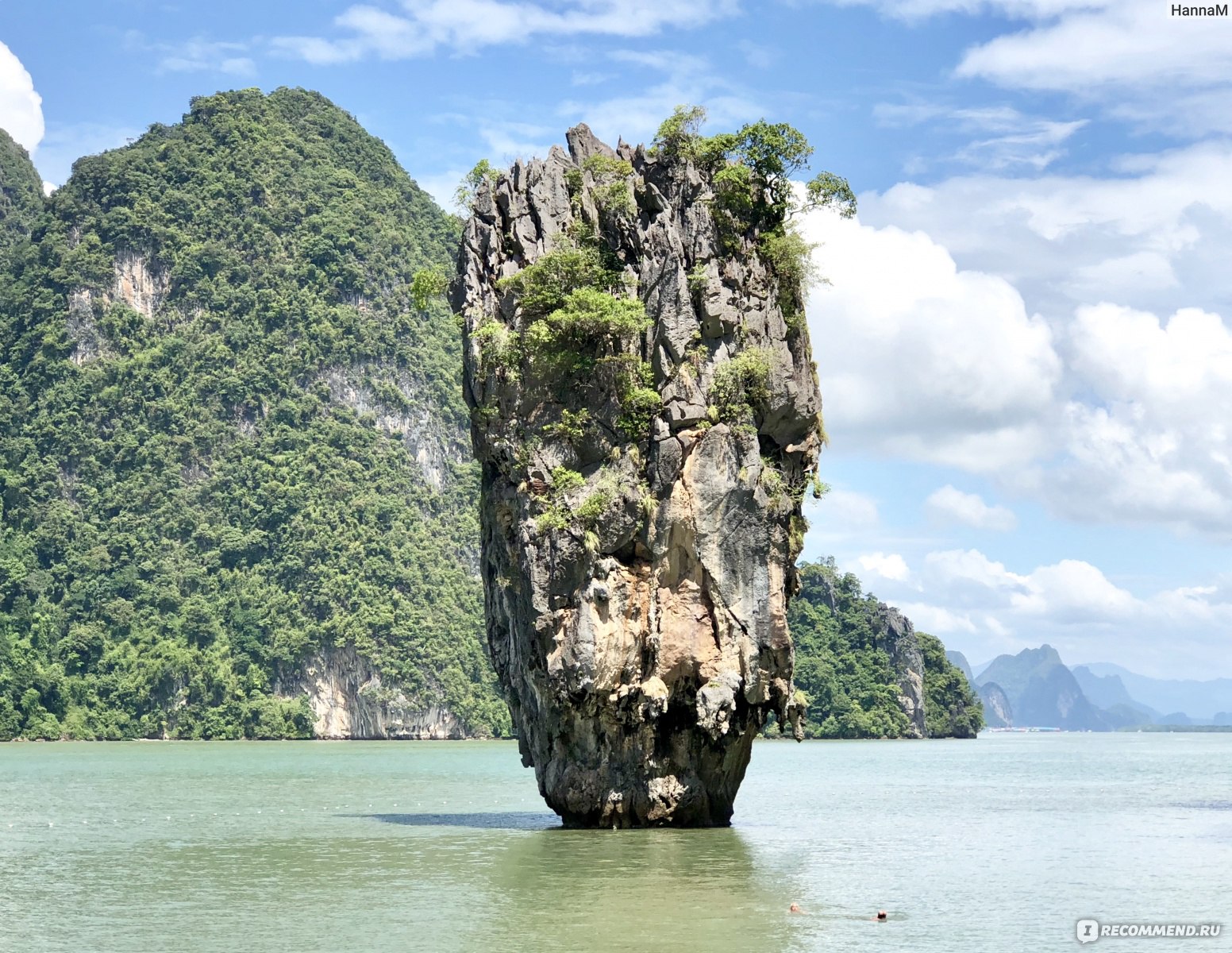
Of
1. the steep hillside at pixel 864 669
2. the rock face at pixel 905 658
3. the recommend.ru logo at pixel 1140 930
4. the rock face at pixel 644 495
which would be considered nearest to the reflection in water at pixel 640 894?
the rock face at pixel 644 495

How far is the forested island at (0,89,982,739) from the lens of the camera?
99938mm

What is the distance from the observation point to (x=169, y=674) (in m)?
95.9

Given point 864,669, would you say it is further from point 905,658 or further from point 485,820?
point 485,820

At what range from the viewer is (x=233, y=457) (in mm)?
115250

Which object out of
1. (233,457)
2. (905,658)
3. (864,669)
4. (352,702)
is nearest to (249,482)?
(233,457)

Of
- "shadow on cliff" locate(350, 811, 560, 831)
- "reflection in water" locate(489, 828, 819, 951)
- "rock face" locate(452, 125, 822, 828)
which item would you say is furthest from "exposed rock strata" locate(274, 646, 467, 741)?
"reflection in water" locate(489, 828, 819, 951)

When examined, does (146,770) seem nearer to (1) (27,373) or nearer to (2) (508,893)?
(2) (508,893)

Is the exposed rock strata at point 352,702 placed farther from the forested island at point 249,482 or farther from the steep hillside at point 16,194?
the steep hillside at point 16,194

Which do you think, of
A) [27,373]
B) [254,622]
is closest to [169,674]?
[254,622]

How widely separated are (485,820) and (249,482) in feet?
283

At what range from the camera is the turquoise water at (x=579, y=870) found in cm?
1717

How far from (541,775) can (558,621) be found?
11.8ft

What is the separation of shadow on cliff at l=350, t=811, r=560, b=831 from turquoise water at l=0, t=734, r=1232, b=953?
0.16 meters

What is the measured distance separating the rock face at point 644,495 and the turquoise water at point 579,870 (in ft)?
5.04
